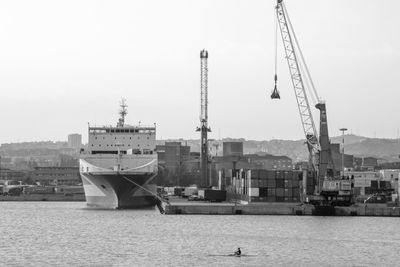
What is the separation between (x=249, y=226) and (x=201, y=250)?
25469mm

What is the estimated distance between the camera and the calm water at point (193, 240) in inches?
2594

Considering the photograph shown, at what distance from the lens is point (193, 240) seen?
262 ft

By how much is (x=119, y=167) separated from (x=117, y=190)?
143 inches

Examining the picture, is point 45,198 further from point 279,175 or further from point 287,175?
point 287,175

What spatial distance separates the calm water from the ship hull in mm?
5103

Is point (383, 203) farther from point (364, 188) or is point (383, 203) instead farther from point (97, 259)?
point (97, 259)

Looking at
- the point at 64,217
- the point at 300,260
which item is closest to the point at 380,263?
the point at 300,260

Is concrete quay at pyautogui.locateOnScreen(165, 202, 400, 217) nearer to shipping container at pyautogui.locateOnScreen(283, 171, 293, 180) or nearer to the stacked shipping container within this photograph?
the stacked shipping container

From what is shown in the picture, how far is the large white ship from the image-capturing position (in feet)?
386

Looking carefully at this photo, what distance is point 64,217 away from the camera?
114062 millimetres

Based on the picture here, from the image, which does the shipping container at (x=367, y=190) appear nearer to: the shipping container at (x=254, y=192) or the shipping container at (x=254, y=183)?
the shipping container at (x=254, y=192)

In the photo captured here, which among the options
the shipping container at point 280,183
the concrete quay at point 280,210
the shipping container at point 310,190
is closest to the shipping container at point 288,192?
the shipping container at point 280,183

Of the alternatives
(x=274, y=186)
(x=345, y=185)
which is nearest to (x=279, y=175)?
(x=274, y=186)

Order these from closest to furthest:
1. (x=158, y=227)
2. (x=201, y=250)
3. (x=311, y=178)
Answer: (x=201, y=250), (x=158, y=227), (x=311, y=178)
